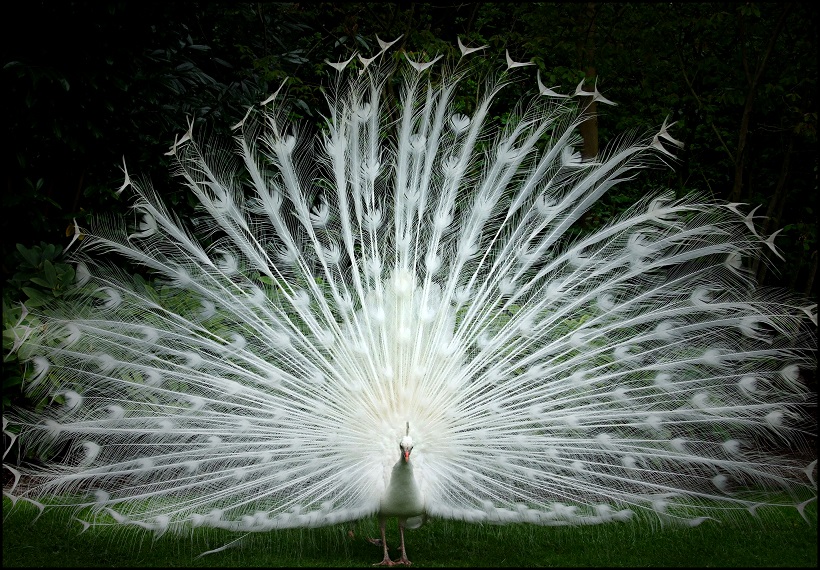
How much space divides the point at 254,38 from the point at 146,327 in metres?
3.44

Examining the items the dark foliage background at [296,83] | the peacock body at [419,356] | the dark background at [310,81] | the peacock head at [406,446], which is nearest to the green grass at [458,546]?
the peacock body at [419,356]

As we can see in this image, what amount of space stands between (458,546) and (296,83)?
393 cm

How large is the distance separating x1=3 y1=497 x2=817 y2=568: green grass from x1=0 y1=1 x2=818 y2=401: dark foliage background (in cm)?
131

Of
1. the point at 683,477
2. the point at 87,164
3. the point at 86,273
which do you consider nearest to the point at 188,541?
the point at 86,273

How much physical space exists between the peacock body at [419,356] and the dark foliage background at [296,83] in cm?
121

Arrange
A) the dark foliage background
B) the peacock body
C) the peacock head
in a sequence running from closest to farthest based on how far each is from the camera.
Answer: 1. the peacock head
2. the peacock body
3. the dark foliage background

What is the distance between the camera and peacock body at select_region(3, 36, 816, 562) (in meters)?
4.24

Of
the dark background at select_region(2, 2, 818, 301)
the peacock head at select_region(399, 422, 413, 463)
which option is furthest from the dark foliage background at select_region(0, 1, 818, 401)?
the peacock head at select_region(399, 422, 413, 463)

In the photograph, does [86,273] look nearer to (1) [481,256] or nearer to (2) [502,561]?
(1) [481,256]

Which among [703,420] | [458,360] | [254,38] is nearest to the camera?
[703,420]

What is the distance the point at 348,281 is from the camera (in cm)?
476

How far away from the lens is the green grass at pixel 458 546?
4.34m

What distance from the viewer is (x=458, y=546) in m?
4.64

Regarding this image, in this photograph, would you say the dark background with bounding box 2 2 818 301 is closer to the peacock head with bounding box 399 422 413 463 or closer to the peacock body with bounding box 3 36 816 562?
the peacock body with bounding box 3 36 816 562
